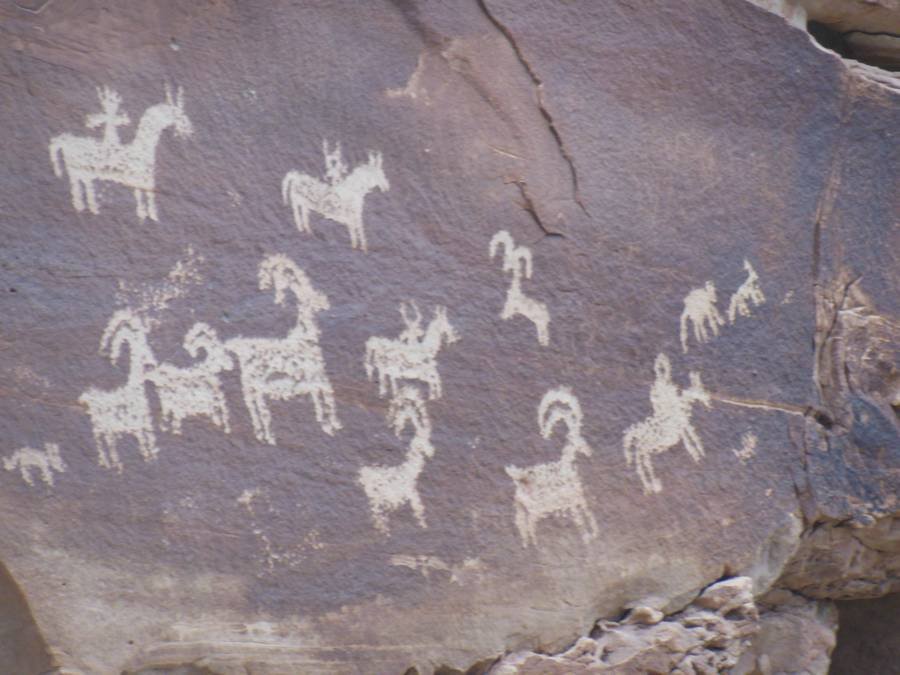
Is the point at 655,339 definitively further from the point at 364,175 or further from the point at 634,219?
the point at 364,175

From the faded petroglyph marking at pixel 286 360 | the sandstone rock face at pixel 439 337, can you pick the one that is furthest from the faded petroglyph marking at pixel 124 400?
the faded petroglyph marking at pixel 286 360

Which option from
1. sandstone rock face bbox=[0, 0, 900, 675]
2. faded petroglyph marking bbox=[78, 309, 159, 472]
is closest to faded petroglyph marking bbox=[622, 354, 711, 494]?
sandstone rock face bbox=[0, 0, 900, 675]

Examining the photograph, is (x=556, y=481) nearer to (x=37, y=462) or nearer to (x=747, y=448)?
(x=747, y=448)

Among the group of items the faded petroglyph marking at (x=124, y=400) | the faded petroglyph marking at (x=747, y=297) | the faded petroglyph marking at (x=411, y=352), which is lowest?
the faded petroglyph marking at (x=124, y=400)

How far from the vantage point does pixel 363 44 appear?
201 cm

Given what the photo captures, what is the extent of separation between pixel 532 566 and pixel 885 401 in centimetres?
82

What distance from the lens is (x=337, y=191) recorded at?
1.96m

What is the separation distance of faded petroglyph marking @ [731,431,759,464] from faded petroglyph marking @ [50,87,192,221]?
3.83 ft

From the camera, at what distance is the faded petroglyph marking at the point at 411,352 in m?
1.94

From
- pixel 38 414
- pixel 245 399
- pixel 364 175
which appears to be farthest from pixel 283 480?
pixel 364 175

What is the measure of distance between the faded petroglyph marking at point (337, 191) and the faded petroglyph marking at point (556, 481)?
46 centimetres

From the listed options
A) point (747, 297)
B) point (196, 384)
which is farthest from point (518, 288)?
point (196, 384)

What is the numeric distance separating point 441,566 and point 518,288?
1.72 ft

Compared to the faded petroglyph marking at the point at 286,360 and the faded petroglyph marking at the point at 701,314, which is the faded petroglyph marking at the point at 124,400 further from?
the faded petroglyph marking at the point at 701,314
